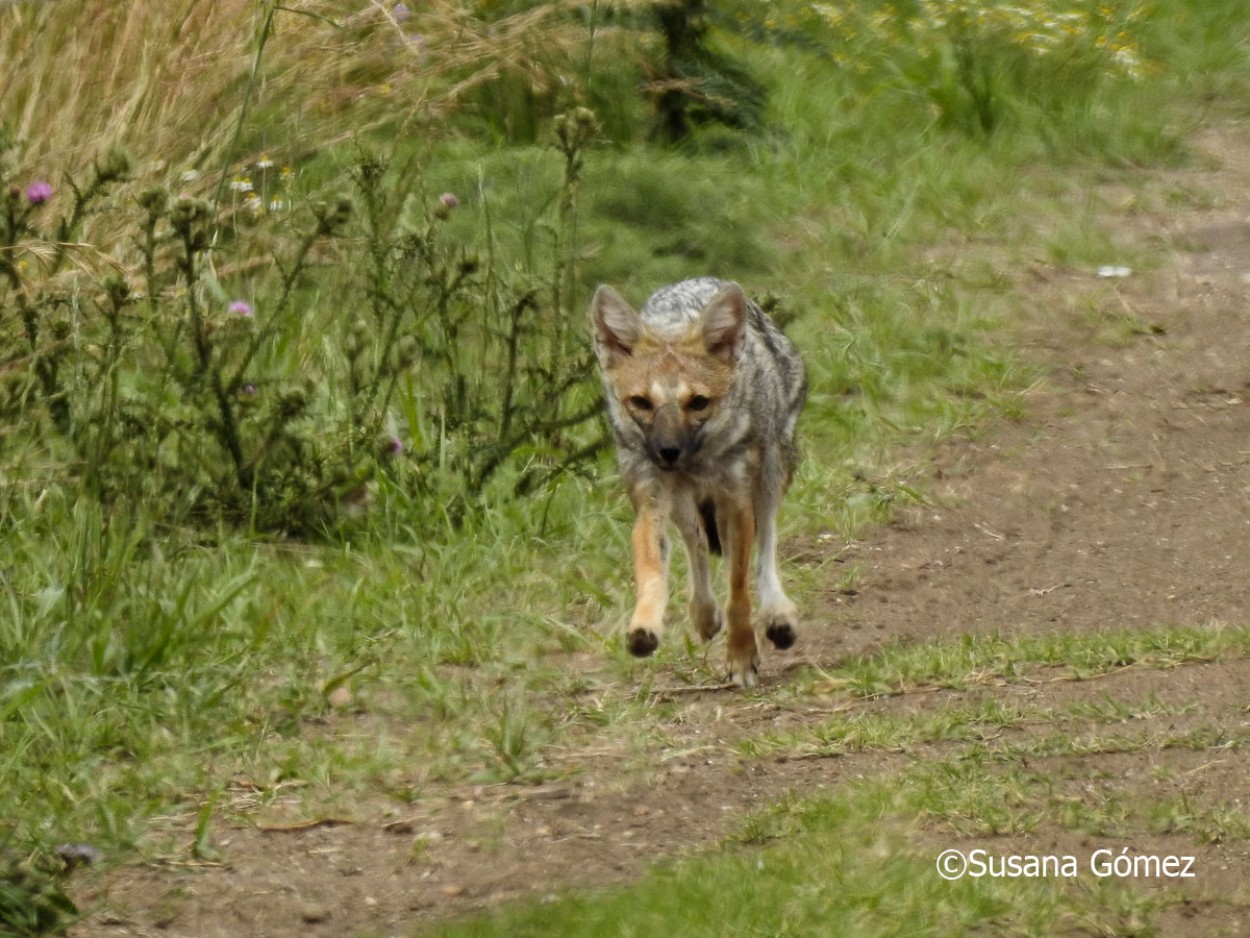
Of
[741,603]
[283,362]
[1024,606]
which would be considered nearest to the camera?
[741,603]

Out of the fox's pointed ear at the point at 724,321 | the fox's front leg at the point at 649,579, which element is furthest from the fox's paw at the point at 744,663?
the fox's pointed ear at the point at 724,321

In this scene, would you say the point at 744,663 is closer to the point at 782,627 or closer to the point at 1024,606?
the point at 782,627

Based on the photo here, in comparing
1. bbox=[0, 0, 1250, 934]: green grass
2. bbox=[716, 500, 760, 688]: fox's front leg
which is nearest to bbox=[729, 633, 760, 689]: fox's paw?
bbox=[716, 500, 760, 688]: fox's front leg

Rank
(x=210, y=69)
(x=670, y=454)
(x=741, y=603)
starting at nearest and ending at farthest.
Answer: (x=670, y=454) < (x=741, y=603) < (x=210, y=69)

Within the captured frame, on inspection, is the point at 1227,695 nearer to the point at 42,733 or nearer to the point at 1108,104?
the point at 42,733

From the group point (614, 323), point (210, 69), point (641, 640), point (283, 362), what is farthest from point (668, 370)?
point (210, 69)

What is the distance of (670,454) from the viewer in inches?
217

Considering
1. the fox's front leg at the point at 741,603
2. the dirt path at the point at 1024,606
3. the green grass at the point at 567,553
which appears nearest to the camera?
Answer: the dirt path at the point at 1024,606

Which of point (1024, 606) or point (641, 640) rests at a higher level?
point (641, 640)

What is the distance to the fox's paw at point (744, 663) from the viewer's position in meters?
5.70

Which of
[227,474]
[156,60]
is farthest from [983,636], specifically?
[156,60]

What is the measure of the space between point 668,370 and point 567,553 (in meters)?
1.23

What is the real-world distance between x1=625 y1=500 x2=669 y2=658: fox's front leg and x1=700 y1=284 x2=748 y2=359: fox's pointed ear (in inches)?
19.0

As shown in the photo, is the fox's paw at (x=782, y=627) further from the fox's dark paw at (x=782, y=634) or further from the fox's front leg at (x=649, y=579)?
the fox's front leg at (x=649, y=579)
